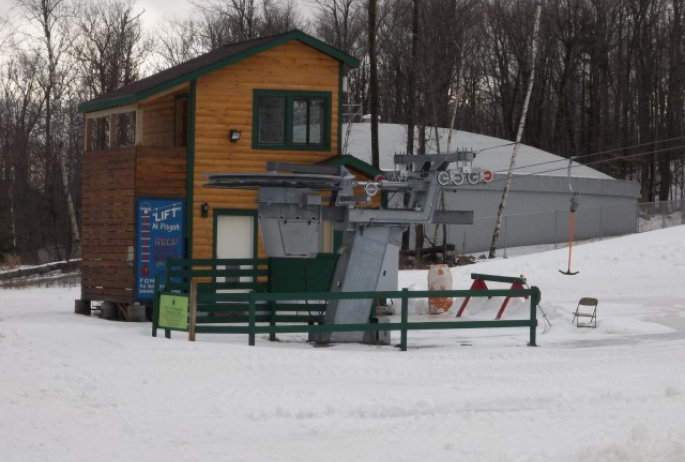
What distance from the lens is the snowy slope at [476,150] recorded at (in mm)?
49094

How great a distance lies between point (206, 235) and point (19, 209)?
125ft

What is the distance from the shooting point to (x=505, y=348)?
1952 cm

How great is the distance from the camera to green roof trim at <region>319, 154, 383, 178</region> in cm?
2552

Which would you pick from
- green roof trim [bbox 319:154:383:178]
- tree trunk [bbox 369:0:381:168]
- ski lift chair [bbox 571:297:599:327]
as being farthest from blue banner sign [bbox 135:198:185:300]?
tree trunk [bbox 369:0:381:168]

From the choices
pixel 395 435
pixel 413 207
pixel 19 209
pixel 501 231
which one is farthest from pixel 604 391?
pixel 19 209

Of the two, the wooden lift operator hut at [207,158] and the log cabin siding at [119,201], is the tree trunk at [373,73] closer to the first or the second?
the wooden lift operator hut at [207,158]

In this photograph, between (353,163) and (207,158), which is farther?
(353,163)

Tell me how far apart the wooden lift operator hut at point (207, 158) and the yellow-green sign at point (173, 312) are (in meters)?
5.50

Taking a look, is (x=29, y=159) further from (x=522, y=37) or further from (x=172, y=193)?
(x=172, y=193)

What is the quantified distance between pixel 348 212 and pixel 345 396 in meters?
6.24

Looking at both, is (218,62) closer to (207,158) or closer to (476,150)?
(207,158)

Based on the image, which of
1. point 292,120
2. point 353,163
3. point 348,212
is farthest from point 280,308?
point 292,120

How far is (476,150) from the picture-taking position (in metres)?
50.9

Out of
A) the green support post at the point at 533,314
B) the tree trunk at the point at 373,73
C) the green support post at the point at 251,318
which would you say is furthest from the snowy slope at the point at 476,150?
the green support post at the point at 251,318
